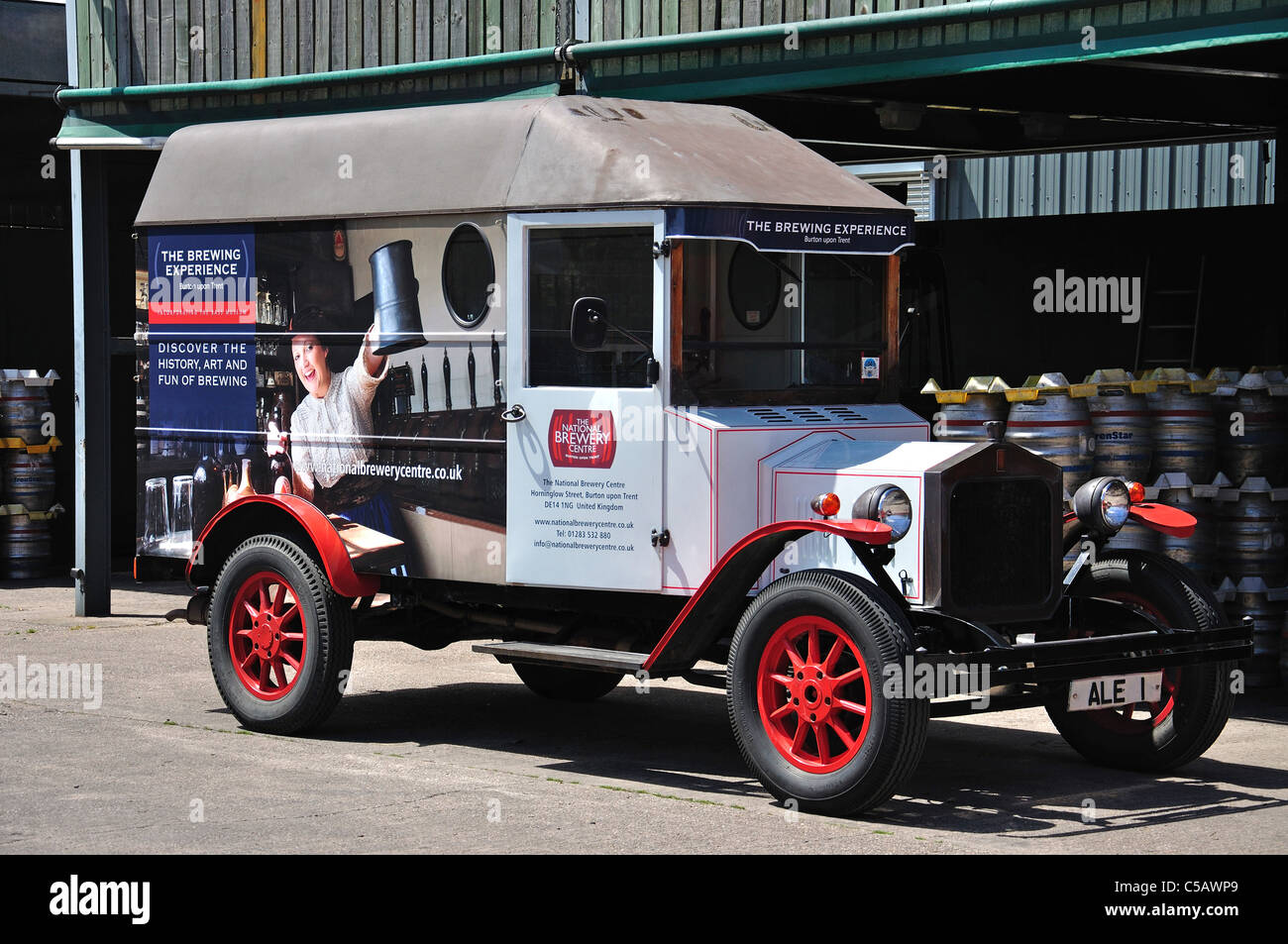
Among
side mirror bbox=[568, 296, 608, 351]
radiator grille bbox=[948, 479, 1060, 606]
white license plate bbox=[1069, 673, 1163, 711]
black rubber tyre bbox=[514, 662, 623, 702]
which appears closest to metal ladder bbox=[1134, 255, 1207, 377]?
black rubber tyre bbox=[514, 662, 623, 702]

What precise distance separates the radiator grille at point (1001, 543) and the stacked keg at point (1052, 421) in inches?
93.9

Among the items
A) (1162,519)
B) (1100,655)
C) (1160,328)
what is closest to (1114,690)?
(1100,655)

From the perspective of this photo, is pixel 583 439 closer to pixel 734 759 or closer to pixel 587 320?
pixel 587 320

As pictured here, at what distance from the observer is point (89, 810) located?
7.46 meters

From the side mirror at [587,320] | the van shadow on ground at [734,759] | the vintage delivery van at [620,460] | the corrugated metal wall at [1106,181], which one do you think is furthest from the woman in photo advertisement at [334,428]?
the corrugated metal wall at [1106,181]

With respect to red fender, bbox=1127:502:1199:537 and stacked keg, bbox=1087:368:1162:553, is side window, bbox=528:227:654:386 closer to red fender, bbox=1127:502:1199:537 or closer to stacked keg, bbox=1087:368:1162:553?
red fender, bbox=1127:502:1199:537

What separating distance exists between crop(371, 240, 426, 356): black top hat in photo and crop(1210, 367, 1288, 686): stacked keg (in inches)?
179

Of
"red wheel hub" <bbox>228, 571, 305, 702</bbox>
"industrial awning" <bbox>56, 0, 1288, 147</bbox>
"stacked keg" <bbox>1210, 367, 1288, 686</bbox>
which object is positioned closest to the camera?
"red wheel hub" <bbox>228, 571, 305, 702</bbox>

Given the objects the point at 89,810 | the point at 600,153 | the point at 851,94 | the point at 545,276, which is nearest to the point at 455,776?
the point at 89,810

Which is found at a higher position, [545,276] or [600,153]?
[600,153]

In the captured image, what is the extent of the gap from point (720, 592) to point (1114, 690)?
1.59 meters

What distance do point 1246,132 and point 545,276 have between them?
9.87 metres

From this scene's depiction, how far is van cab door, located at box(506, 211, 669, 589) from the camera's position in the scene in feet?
26.9

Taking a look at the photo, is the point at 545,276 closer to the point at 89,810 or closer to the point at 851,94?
the point at 89,810
